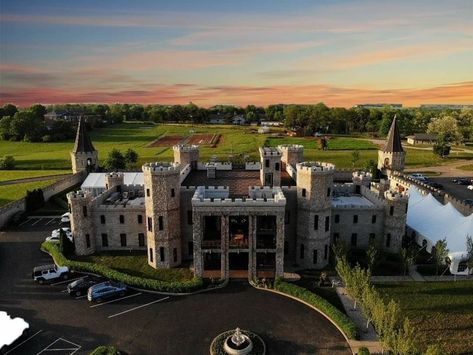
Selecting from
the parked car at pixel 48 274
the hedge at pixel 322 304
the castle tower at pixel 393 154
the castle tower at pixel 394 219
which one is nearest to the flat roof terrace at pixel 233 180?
the castle tower at pixel 394 219

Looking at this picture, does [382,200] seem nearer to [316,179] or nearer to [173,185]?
[316,179]

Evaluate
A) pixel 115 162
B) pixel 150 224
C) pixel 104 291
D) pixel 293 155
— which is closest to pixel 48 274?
pixel 104 291

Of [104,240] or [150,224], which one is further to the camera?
[104,240]

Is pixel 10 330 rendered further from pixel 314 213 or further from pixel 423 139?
pixel 423 139

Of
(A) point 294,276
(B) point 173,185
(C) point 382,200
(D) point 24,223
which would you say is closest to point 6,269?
(D) point 24,223

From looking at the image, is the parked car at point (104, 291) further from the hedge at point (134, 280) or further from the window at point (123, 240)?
the window at point (123, 240)

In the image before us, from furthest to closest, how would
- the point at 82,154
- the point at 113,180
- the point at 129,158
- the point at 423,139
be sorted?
the point at 423,139 < the point at 129,158 < the point at 82,154 < the point at 113,180
